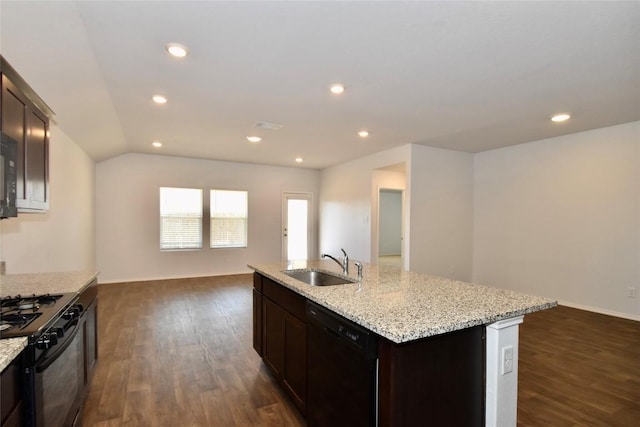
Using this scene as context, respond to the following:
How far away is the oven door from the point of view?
54.4 inches

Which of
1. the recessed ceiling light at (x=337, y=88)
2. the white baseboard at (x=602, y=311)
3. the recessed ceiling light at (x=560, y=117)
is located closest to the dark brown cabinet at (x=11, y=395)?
the recessed ceiling light at (x=337, y=88)

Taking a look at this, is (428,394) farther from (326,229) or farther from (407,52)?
(326,229)

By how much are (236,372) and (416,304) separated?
74.5 inches

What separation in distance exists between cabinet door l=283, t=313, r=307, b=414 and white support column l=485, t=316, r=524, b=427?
1.01 m

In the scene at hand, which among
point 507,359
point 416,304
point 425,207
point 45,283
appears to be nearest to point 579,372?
point 507,359

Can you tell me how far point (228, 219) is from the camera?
7395mm

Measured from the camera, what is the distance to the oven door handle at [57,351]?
1.38 meters

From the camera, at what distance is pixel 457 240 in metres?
6.03

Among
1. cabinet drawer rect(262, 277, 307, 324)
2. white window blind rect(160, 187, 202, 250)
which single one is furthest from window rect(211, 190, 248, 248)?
cabinet drawer rect(262, 277, 307, 324)

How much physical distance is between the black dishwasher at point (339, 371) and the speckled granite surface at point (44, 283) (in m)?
1.56

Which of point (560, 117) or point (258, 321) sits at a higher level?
point (560, 117)

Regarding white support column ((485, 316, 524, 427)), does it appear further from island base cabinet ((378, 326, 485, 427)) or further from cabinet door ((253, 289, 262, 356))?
cabinet door ((253, 289, 262, 356))

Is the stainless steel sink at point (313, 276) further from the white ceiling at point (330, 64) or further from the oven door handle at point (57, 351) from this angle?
the white ceiling at point (330, 64)

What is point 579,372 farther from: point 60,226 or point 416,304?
point 60,226
